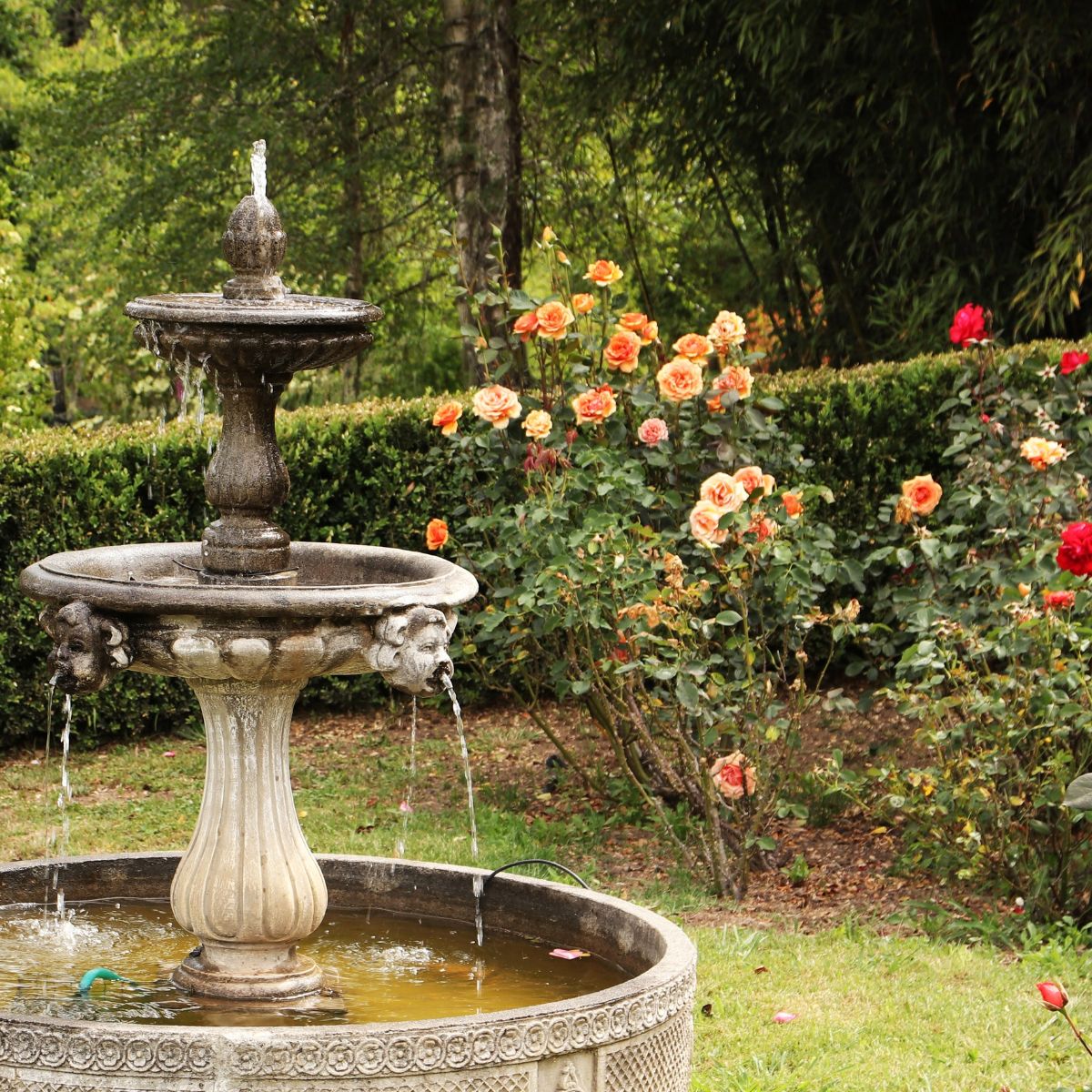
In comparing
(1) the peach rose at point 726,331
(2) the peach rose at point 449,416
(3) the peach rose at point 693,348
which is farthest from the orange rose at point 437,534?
(1) the peach rose at point 726,331

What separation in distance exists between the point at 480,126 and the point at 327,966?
24.3 ft

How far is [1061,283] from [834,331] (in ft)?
7.32

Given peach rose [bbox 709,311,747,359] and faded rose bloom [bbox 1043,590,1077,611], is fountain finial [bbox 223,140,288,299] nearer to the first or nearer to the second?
peach rose [bbox 709,311,747,359]

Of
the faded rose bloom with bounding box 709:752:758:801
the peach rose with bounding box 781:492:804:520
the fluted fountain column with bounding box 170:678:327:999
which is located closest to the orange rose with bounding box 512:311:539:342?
the peach rose with bounding box 781:492:804:520

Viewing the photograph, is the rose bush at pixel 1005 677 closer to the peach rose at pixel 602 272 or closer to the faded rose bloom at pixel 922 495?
the faded rose bloom at pixel 922 495

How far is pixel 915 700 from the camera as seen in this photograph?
218 inches

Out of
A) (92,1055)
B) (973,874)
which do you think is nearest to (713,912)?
(973,874)

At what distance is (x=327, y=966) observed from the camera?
407 cm

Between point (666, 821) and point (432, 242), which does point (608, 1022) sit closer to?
point (666, 821)

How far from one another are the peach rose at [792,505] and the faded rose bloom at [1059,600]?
900 millimetres

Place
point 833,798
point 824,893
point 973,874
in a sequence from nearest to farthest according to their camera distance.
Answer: point 973,874 → point 824,893 → point 833,798

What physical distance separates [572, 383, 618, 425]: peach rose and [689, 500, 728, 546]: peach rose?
0.72m

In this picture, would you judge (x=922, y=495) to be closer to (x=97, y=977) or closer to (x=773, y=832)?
(x=773, y=832)

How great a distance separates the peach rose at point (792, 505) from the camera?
5586 millimetres
